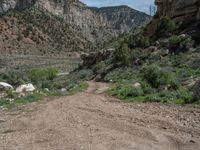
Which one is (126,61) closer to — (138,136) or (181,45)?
(181,45)

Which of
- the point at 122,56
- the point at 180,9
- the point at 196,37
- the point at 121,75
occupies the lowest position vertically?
the point at 121,75

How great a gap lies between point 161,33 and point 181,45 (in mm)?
11090

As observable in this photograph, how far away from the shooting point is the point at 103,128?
46.1 feet

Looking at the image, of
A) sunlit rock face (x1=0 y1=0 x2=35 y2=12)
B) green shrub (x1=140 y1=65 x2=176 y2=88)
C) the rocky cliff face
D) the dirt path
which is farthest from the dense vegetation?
sunlit rock face (x1=0 y1=0 x2=35 y2=12)

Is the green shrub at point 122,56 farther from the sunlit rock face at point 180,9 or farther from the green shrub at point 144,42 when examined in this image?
the sunlit rock face at point 180,9

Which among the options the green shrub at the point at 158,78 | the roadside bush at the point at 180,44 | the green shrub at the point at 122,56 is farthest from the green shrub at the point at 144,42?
the green shrub at the point at 158,78

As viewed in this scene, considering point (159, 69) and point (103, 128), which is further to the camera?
point (159, 69)

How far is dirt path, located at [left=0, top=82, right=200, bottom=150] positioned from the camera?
11.9 m

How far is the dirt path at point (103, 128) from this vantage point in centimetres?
1191

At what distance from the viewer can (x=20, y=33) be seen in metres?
128

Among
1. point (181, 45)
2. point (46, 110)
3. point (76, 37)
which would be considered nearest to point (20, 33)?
point (76, 37)

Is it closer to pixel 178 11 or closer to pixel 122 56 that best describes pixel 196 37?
pixel 122 56

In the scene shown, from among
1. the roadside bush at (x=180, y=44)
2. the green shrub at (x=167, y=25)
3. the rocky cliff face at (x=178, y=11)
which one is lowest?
the roadside bush at (x=180, y=44)

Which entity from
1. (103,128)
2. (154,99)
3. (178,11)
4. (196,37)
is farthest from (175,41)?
(103,128)
